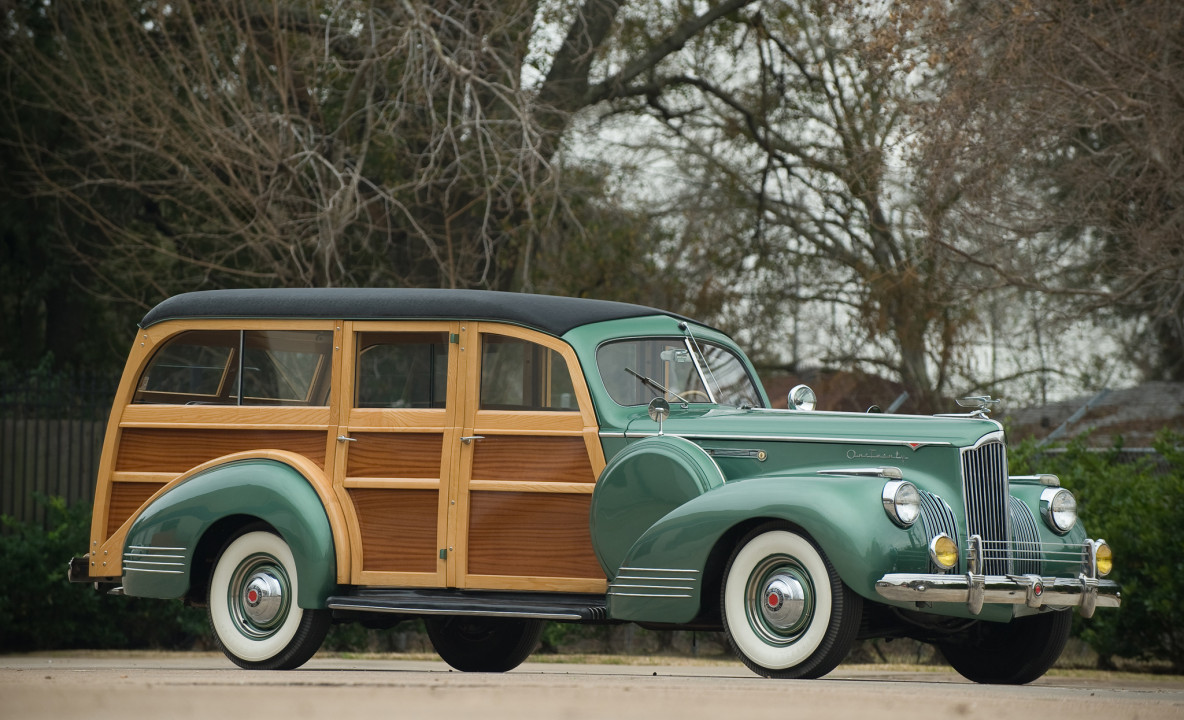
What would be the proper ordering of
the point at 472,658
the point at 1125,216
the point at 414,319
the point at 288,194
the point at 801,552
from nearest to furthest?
the point at 801,552 < the point at 414,319 < the point at 472,658 < the point at 1125,216 < the point at 288,194

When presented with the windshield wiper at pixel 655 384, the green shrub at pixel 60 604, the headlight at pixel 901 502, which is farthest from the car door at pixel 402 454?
the green shrub at pixel 60 604

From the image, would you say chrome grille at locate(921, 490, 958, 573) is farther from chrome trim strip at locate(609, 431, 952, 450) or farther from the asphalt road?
the asphalt road

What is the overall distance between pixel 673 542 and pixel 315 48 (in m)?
8.50

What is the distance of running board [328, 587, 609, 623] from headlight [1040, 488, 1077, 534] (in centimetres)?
235

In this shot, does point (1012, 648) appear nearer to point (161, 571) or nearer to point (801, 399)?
point (801, 399)

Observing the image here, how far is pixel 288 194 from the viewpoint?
45.0ft

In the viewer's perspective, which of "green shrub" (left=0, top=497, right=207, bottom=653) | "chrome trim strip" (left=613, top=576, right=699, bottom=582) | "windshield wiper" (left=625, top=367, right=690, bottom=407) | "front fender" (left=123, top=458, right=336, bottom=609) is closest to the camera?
"chrome trim strip" (left=613, top=576, right=699, bottom=582)

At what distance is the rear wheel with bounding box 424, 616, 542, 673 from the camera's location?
896 cm

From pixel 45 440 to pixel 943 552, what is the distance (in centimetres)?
943

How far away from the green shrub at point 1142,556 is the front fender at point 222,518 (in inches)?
232

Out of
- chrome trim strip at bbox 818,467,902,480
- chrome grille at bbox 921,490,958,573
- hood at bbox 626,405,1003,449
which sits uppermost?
hood at bbox 626,405,1003,449

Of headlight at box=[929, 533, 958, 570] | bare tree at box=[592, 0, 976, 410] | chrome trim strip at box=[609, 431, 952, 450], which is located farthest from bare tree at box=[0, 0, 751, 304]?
headlight at box=[929, 533, 958, 570]

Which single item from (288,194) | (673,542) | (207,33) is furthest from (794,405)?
(207,33)

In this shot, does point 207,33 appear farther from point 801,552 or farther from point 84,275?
point 801,552
